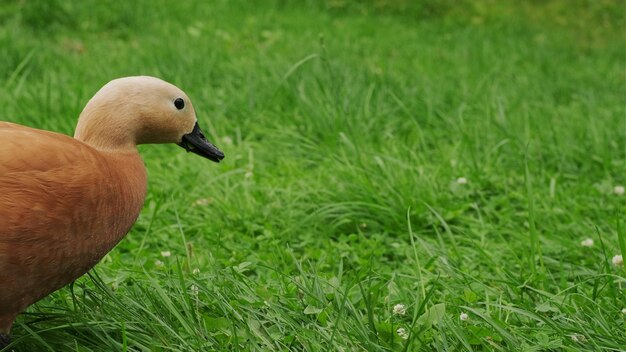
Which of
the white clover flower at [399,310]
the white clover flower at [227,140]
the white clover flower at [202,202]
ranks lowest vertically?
the white clover flower at [227,140]

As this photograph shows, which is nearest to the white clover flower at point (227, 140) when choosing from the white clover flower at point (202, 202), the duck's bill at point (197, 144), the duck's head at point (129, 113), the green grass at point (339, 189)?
the green grass at point (339, 189)

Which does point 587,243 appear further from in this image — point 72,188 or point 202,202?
point 72,188

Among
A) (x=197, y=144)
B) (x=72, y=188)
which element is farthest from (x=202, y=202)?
(x=72, y=188)

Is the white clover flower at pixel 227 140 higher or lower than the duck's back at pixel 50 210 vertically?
lower

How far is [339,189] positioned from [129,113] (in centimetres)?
136

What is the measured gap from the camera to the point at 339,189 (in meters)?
3.31

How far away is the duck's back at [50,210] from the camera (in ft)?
5.90

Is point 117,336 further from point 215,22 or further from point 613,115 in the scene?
point 215,22

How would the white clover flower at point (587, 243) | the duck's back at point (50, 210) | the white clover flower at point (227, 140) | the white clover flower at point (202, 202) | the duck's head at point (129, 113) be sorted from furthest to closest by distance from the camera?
the white clover flower at point (227, 140)
the white clover flower at point (202, 202)
the white clover flower at point (587, 243)
the duck's head at point (129, 113)
the duck's back at point (50, 210)

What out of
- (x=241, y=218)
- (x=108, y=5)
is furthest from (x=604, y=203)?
(x=108, y=5)

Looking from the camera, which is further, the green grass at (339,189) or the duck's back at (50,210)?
the green grass at (339,189)

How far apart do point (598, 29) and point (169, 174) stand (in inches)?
221

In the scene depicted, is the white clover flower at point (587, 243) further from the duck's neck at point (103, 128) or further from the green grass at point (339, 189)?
the duck's neck at point (103, 128)

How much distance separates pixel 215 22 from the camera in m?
6.15
